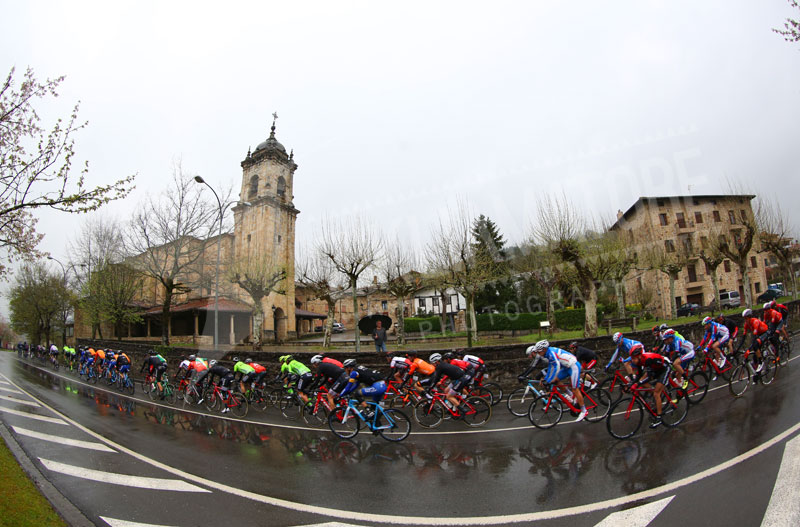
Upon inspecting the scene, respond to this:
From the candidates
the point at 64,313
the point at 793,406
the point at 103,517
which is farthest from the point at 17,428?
the point at 64,313

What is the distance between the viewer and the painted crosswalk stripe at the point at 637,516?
367 centimetres

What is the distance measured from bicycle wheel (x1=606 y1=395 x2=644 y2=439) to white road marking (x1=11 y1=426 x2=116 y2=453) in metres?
9.46

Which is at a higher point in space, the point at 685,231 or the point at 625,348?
the point at 685,231

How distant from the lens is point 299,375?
930 cm

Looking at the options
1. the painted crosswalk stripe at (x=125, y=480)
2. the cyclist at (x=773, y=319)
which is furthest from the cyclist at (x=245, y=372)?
the cyclist at (x=773, y=319)

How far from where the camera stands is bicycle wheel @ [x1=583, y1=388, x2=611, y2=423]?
760 centimetres

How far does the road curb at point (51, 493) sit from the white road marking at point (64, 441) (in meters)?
0.84

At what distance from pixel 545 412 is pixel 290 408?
704 cm

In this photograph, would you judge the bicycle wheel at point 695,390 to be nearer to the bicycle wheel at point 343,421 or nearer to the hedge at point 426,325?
the bicycle wheel at point 343,421

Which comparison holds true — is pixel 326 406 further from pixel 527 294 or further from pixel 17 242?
pixel 527 294

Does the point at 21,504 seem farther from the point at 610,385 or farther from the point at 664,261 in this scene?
the point at 664,261

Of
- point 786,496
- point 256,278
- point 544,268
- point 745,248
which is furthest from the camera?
point 544,268

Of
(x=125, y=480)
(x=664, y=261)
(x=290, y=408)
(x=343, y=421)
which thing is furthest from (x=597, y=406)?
(x=664, y=261)

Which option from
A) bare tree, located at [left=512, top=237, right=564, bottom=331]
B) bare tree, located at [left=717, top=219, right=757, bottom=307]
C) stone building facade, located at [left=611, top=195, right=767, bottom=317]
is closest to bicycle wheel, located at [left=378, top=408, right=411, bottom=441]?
bare tree, located at [left=512, top=237, right=564, bottom=331]
